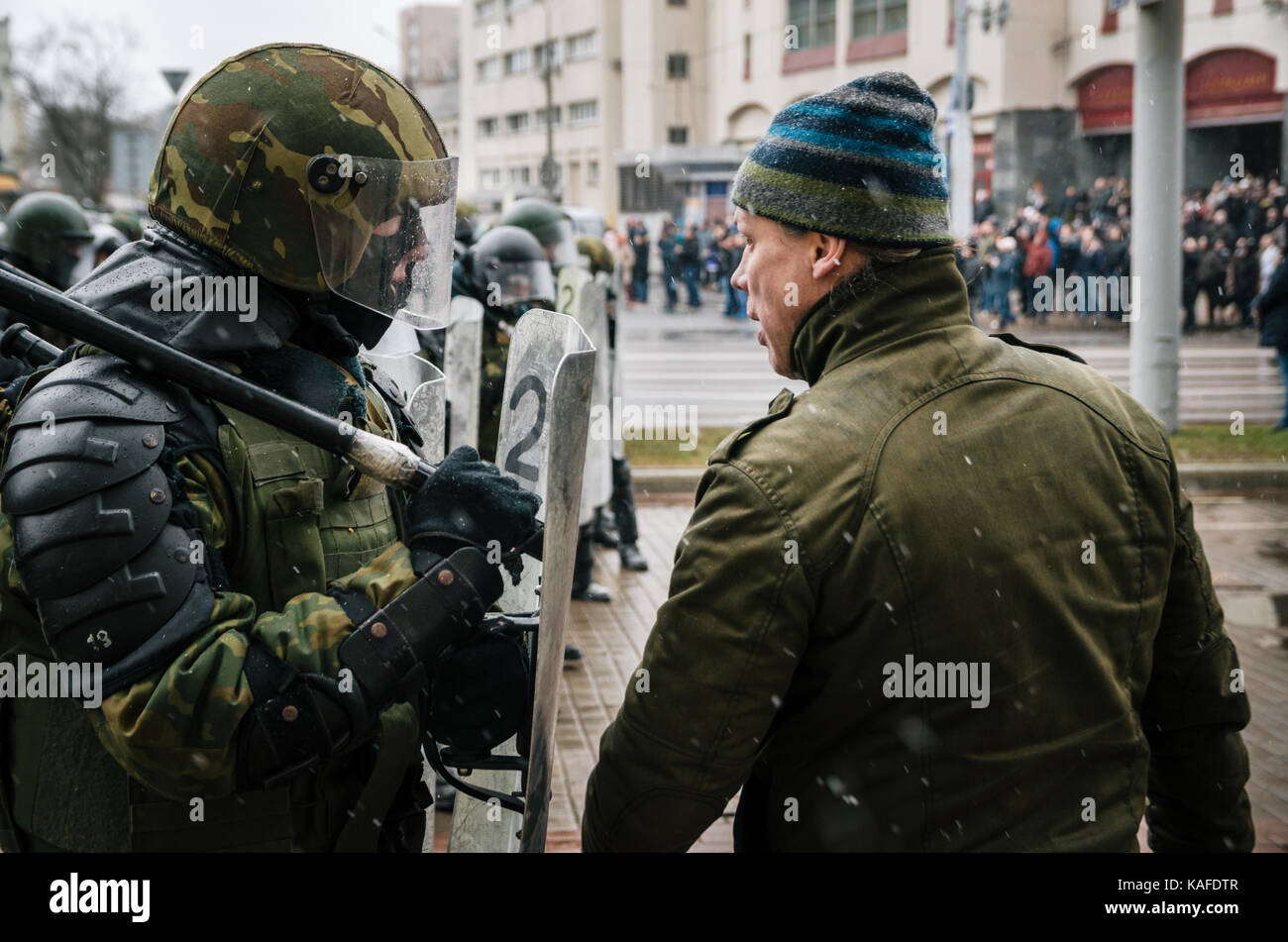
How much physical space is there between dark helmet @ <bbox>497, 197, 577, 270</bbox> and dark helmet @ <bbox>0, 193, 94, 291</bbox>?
255cm

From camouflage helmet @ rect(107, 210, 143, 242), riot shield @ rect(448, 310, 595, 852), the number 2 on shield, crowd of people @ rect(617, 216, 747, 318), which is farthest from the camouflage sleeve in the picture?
crowd of people @ rect(617, 216, 747, 318)

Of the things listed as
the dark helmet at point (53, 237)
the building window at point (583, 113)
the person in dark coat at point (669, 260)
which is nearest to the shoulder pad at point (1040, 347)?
the dark helmet at point (53, 237)

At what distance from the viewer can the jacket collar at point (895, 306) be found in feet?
5.97

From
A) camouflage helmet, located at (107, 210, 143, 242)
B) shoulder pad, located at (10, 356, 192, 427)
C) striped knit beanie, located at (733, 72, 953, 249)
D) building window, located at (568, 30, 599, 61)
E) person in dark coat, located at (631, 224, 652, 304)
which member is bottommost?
shoulder pad, located at (10, 356, 192, 427)

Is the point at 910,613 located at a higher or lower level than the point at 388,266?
lower

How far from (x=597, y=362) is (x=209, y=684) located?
5.07 metres

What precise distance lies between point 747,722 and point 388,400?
1126 mm

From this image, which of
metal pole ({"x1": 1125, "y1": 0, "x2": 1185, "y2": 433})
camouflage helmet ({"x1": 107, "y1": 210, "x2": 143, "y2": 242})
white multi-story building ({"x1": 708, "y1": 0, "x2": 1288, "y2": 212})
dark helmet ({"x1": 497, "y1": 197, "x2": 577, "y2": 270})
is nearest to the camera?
dark helmet ({"x1": 497, "y1": 197, "x2": 577, "y2": 270})

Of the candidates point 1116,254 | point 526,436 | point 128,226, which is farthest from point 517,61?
point 526,436

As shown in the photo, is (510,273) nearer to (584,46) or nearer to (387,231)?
(387,231)

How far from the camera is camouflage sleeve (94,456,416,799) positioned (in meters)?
1.74

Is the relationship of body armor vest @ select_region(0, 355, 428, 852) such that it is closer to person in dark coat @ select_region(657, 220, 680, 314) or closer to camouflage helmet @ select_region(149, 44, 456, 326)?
camouflage helmet @ select_region(149, 44, 456, 326)

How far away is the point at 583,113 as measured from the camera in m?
56.9
